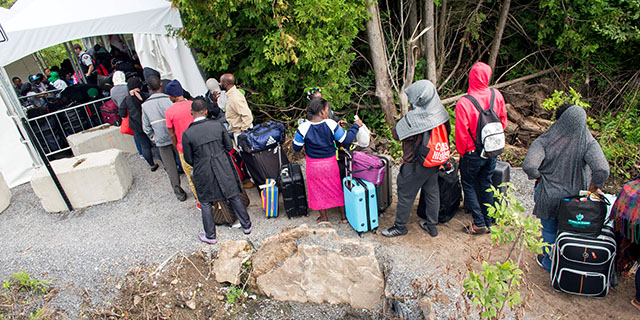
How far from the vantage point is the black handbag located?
A: 318 cm

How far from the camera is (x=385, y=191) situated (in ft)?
15.7

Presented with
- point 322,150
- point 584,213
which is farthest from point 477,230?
point 322,150

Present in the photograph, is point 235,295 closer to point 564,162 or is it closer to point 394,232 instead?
point 394,232

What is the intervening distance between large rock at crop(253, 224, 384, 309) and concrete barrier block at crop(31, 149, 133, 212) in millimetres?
3056

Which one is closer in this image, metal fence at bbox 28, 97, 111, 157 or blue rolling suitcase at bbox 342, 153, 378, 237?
blue rolling suitcase at bbox 342, 153, 378, 237

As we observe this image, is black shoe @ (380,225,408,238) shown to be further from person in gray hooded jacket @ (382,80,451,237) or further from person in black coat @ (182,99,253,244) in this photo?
person in black coat @ (182,99,253,244)

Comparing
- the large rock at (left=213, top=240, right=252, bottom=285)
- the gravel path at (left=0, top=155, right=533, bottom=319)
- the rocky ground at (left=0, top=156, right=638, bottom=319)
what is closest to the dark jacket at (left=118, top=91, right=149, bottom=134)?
the gravel path at (left=0, top=155, right=533, bottom=319)

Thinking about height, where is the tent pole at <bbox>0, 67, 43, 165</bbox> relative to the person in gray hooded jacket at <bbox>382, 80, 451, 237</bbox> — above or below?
above

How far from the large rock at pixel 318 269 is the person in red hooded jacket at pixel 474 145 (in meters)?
1.40

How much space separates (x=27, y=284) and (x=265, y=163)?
298 cm

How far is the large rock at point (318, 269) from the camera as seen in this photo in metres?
3.73

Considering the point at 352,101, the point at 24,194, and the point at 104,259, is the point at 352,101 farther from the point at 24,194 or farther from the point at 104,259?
the point at 24,194

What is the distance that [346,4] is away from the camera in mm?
5969

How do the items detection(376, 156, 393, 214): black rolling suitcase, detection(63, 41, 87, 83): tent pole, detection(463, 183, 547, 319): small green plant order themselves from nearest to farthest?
detection(463, 183, 547, 319): small green plant, detection(376, 156, 393, 214): black rolling suitcase, detection(63, 41, 87, 83): tent pole
